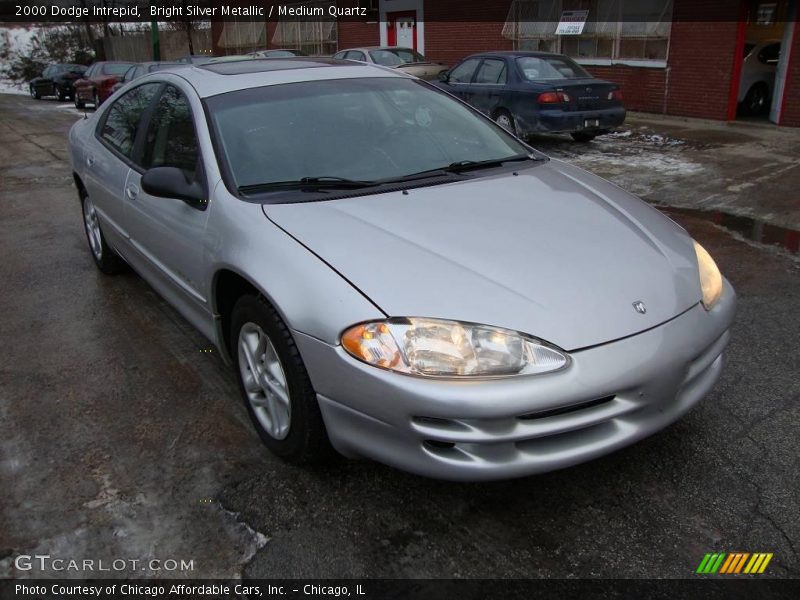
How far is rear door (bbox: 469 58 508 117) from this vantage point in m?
10.8

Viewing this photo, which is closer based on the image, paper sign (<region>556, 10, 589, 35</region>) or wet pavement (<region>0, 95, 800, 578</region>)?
wet pavement (<region>0, 95, 800, 578</region>)

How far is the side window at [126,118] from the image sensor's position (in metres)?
4.12

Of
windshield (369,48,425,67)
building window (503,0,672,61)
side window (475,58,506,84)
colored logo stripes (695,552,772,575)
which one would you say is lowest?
colored logo stripes (695,552,772,575)

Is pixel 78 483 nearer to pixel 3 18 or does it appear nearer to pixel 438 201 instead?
pixel 438 201

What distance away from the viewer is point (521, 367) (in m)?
2.21

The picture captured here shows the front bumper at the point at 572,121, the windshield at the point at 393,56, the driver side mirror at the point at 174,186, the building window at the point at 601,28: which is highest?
the building window at the point at 601,28

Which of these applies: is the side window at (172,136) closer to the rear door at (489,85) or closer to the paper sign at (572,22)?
the rear door at (489,85)

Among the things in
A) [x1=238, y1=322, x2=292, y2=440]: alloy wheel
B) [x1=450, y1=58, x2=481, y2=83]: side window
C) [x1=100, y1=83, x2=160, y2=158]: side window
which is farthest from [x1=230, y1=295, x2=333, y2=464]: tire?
[x1=450, y1=58, x2=481, y2=83]: side window

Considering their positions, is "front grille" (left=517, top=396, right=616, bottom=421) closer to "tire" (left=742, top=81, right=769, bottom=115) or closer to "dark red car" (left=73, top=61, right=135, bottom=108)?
"tire" (left=742, top=81, right=769, bottom=115)

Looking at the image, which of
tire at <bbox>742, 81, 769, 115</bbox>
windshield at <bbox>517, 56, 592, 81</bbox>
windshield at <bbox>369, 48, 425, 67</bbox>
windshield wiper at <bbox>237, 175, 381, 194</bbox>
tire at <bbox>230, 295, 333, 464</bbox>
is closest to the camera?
tire at <bbox>230, 295, 333, 464</bbox>

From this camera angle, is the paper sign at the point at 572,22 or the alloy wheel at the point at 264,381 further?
the paper sign at the point at 572,22

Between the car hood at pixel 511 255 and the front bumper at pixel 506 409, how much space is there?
0.37ft

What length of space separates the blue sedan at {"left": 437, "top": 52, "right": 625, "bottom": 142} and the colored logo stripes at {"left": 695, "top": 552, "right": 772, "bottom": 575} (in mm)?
8409

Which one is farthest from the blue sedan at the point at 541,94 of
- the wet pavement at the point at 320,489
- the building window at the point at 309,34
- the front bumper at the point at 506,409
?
the building window at the point at 309,34
